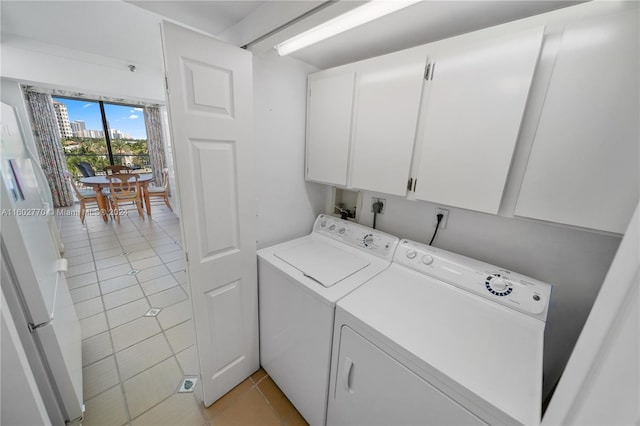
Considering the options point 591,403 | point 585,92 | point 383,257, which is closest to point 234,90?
point 383,257

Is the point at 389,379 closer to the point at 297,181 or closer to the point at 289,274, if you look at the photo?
the point at 289,274

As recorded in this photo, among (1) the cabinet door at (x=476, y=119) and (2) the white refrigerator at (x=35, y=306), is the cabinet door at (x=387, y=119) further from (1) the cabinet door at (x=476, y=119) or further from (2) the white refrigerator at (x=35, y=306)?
(2) the white refrigerator at (x=35, y=306)

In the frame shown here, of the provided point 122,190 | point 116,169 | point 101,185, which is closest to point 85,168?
point 116,169

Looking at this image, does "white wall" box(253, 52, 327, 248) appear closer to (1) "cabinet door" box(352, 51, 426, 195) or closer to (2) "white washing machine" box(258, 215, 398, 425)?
(2) "white washing machine" box(258, 215, 398, 425)

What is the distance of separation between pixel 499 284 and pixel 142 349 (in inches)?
97.8

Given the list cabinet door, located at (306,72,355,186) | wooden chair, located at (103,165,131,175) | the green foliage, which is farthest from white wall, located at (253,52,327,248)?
the green foliage

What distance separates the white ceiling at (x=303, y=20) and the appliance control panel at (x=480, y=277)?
1121 millimetres

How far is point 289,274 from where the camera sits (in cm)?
128

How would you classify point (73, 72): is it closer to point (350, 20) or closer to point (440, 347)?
point (350, 20)

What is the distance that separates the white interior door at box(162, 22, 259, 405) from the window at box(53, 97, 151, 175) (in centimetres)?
619

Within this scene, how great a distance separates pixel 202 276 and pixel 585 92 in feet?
5.80

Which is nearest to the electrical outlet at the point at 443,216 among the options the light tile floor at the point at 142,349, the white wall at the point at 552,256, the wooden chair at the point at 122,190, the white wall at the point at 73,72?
the white wall at the point at 552,256

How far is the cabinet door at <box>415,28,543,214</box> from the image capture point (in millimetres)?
877

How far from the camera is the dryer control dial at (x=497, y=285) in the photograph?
3.53 feet
